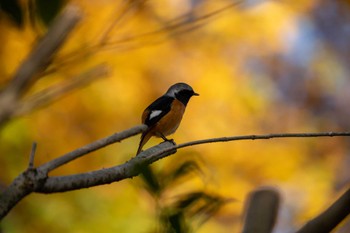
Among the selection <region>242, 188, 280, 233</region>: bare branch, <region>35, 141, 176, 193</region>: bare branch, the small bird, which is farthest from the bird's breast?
<region>35, 141, 176, 193</region>: bare branch

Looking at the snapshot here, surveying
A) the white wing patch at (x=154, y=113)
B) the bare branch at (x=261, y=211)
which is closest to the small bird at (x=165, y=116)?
the white wing patch at (x=154, y=113)

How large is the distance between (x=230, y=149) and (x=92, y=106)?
1.08 metres

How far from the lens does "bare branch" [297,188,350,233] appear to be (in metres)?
0.47

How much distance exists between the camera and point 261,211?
58 centimetres

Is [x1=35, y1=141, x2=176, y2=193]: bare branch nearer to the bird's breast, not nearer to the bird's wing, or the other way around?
the bird's wing

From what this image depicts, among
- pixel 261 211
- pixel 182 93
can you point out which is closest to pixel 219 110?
pixel 182 93

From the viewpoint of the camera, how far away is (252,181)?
4.56 m

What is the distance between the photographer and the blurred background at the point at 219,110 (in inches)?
133

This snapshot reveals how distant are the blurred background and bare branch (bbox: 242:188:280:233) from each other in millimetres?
2336

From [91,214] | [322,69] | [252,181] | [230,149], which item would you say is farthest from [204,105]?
[91,214]

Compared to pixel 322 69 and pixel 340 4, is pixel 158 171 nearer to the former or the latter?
pixel 322 69

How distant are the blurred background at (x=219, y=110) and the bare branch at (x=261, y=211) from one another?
2.34 metres

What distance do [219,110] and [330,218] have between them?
4.37m

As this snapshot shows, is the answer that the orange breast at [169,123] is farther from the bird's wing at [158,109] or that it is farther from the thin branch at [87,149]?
the thin branch at [87,149]
